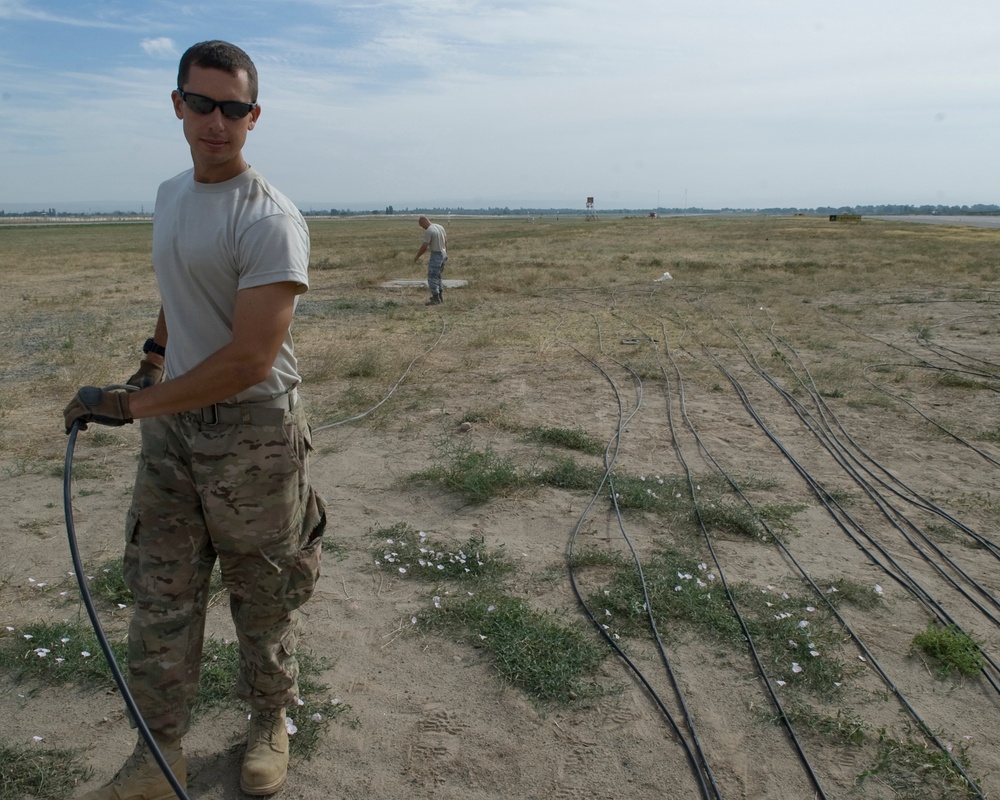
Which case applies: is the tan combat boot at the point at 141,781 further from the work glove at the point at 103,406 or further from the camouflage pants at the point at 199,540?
the work glove at the point at 103,406

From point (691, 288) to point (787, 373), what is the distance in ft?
28.6

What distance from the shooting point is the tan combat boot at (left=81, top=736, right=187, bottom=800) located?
235 cm

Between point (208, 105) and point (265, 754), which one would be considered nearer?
point (208, 105)

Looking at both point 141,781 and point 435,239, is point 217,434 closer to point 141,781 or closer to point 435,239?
point 141,781

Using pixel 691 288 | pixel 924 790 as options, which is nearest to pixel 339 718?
pixel 924 790

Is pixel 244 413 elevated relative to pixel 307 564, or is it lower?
elevated

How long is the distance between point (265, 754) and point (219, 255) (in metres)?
1.57

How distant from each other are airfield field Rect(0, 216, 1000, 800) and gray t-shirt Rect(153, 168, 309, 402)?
141 cm

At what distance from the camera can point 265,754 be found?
2562 millimetres

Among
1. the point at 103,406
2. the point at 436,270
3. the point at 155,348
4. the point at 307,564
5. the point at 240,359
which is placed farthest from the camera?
the point at 436,270

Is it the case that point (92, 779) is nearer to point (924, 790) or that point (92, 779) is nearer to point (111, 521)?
point (111, 521)

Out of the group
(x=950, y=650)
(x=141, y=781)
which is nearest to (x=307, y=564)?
(x=141, y=781)

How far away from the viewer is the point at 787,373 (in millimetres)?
8945

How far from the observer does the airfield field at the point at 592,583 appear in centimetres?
278
